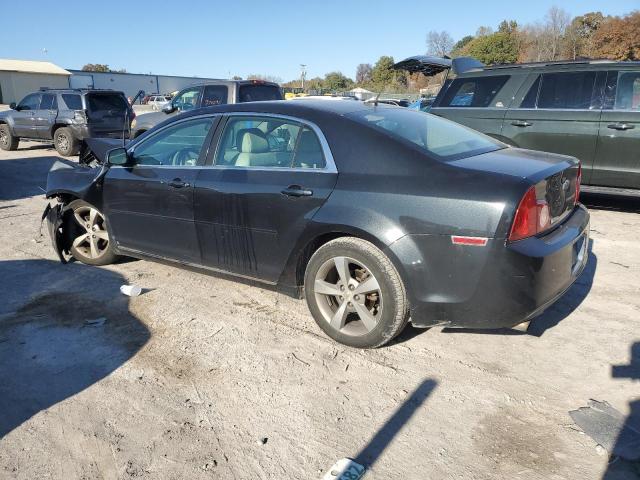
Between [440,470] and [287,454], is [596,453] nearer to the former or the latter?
[440,470]

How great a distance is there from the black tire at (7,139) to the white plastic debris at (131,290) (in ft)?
44.1

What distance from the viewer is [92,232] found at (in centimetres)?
501

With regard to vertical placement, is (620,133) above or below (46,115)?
below

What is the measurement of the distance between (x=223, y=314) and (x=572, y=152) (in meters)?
5.03

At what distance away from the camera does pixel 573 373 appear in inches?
123

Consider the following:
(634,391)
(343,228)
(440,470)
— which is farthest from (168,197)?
(634,391)

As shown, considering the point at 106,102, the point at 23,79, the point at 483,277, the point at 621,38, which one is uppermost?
the point at 621,38

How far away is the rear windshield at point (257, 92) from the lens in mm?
10352

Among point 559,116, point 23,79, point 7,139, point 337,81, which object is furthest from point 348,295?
point 337,81

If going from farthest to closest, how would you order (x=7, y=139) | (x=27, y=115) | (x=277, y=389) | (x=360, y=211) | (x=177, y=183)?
1. (x=7, y=139)
2. (x=27, y=115)
3. (x=177, y=183)
4. (x=360, y=211)
5. (x=277, y=389)

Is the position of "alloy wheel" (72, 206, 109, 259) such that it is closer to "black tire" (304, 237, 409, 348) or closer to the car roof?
the car roof

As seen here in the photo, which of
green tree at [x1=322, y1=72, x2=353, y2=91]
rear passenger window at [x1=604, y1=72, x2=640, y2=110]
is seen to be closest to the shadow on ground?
rear passenger window at [x1=604, y1=72, x2=640, y2=110]

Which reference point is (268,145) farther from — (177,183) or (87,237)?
(87,237)

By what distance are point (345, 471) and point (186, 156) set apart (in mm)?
2849
